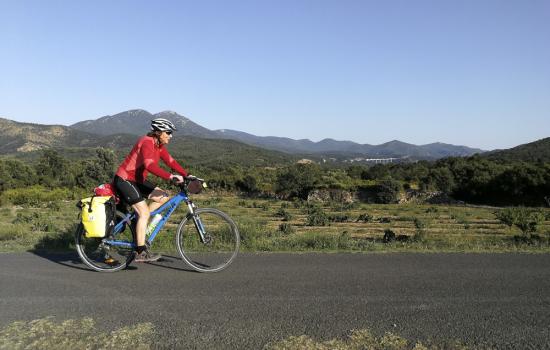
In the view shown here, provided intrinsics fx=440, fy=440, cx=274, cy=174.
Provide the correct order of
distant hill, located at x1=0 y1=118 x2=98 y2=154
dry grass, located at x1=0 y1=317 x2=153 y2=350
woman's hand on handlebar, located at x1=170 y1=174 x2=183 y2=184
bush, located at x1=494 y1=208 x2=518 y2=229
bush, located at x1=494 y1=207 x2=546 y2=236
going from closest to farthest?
dry grass, located at x1=0 y1=317 x2=153 y2=350
woman's hand on handlebar, located at x1=170 y1=174 x2=183 y2=184
bush, located at x1=494 y1=207 x2=546 y2=236
bush, located at x1=494 y1=208 x2=518 y2=229
distant hill, located at x1=0 y1=118 x2=98 y2=154

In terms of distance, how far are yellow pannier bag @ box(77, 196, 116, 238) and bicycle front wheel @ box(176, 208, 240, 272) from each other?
36.5 inches

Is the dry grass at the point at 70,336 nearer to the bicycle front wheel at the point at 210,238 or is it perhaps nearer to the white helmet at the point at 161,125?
the bicycle front wheel at the point at 210,238

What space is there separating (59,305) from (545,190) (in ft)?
189

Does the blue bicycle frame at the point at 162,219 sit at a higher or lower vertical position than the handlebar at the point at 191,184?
lower

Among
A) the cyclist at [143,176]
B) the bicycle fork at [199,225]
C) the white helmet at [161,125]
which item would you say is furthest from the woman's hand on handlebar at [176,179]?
the white helmet at [161,125]

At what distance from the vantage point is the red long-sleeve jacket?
5.53m

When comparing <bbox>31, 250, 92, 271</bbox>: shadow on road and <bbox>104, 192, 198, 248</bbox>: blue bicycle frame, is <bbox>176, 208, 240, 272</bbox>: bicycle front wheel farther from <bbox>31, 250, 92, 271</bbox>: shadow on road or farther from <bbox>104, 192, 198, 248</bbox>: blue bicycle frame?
<bbox>31, 250, 92, 271</bbox>: shadow on road

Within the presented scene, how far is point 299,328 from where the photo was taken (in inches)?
143

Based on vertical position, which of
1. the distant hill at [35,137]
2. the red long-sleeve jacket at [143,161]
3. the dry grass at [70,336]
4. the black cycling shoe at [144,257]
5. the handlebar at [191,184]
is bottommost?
the dry grass at [70,336]

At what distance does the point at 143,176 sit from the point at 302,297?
2.74 metres

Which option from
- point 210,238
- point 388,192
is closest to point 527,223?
point 210,238

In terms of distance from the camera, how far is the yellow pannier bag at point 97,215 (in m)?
5.64

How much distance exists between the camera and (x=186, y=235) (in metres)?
6.14

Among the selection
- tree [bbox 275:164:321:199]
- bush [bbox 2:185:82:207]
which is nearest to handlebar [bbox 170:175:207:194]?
bush [bbox 2:185:82:207]
